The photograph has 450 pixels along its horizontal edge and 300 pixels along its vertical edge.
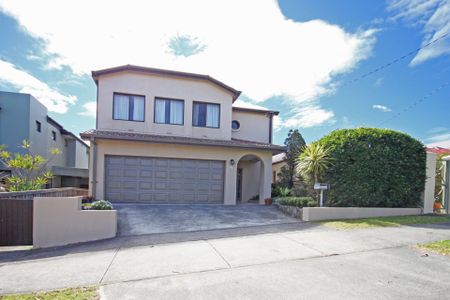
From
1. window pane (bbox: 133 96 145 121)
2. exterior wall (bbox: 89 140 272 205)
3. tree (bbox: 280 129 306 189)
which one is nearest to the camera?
exterior wall (bbox: 89 140 272 205)

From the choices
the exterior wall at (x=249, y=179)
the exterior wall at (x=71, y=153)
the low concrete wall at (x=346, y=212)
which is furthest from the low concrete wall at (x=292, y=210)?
the exterior wall at (x=71, y=153)

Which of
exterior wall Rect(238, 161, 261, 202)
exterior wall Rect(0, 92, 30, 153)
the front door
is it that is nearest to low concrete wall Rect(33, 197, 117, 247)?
the front door

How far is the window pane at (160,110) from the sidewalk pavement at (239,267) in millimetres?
8525

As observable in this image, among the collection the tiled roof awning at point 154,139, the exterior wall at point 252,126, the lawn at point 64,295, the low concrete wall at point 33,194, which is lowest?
the lawn at point 64,295

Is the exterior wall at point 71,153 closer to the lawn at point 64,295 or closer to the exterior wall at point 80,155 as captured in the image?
the exterior wall at point 80,155

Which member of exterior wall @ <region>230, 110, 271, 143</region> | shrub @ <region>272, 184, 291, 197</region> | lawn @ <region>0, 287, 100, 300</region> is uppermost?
exterior wall @ <region>230, 110, 271, 143</region>

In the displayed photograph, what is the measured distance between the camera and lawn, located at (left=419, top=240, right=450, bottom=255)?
5852 millimetres

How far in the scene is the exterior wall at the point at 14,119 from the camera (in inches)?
658

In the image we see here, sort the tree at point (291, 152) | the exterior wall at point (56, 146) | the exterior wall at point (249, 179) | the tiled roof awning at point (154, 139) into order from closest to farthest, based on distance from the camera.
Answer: the tiled roof awning at point (154, 139) < the tree at point (291, 152) < the exterior wall at point (249, 179) < the exterior wall at point (56, 146)

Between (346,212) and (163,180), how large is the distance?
29.4ft

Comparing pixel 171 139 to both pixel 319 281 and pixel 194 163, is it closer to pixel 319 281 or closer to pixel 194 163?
pixel 194 163

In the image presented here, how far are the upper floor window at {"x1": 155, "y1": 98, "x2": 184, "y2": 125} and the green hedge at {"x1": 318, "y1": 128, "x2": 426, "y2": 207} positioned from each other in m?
8.73

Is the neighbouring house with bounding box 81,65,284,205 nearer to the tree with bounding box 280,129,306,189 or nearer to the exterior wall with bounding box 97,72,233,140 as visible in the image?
the exterior wall with bounding box 97,72,233,140

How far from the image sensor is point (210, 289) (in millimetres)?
3992
